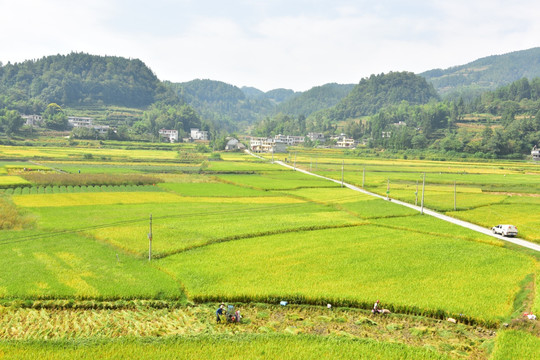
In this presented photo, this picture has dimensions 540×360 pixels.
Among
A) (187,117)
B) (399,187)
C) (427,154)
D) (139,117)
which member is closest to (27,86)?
(139,117)

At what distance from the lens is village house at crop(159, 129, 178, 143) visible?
160 metres

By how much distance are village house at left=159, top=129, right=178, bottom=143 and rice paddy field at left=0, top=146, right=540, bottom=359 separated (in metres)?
122

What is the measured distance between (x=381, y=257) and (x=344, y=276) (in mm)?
4024

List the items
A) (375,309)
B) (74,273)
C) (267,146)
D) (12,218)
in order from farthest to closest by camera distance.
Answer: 1. (267,146)
2. (12,218)
3. (74,273)
4. (375,309)

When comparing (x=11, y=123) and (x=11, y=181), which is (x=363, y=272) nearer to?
(x=11, y=181)

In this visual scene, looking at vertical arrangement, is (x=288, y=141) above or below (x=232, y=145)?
above

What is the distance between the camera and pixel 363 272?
21.0 meters

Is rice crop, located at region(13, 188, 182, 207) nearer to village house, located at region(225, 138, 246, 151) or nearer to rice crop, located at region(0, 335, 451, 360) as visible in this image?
rice crop, located at region(0, 335, 451, 360)

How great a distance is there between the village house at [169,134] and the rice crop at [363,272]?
138m

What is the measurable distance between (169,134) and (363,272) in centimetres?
14964

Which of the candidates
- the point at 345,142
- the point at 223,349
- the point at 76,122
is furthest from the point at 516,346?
the point at 76,122

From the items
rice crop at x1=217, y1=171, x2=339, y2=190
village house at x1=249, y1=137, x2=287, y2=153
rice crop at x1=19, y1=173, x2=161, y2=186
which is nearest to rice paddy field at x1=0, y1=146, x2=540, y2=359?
rice crop at x1=19, y1=173, x2=161, y2=186

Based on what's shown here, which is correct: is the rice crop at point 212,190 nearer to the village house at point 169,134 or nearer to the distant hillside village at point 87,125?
the distant hillside village at point 87,125

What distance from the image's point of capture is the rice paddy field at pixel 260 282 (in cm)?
1452
